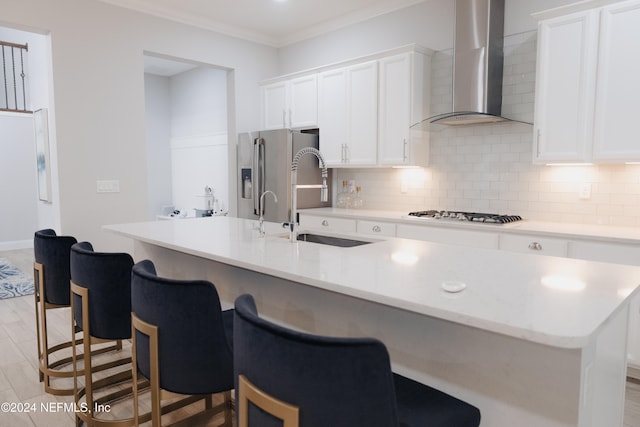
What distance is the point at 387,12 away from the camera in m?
4.57

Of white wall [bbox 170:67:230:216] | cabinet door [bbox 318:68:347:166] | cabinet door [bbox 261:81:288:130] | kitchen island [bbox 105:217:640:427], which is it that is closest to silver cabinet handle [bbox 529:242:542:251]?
kitchen island [bbox 105:217:640:427]

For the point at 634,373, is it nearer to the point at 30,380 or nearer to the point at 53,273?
the point at 53,273

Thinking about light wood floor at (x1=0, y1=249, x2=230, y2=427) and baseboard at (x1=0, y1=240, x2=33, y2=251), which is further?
baseboard at (x1=0, y1=240, x2=33, y2=251)

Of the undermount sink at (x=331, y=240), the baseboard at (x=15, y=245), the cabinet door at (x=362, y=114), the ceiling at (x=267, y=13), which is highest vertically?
the ceiling at (x=267, y=13)

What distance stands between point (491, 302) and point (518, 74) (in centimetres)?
304

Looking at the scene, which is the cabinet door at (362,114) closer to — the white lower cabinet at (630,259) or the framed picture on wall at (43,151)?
the white lower cabinet at (630,259)

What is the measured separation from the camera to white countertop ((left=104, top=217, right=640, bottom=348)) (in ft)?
3.68

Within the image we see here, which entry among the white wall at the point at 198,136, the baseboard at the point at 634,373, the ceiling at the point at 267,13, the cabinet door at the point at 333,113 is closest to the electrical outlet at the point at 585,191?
the baseboard at the point at 634,373

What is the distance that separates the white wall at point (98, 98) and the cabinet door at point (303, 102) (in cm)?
126

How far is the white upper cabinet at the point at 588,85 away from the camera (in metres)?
2.88

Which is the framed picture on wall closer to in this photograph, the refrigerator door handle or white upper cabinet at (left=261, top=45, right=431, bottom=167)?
the refrigerator door handle

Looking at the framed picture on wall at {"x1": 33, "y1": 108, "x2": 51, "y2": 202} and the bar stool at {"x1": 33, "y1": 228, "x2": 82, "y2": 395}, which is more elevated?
the framed picture on wall at {"x1": 33, "y1": 108, "x2": 51, "y2": 202}

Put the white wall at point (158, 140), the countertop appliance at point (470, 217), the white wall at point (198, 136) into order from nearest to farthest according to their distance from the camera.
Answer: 1. the countertop appliance at point (470, 217)
2. the white wall at point (198, 136)
3. the white wall at point (158, 140)

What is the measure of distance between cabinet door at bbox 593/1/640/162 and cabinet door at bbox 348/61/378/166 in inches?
76.0
